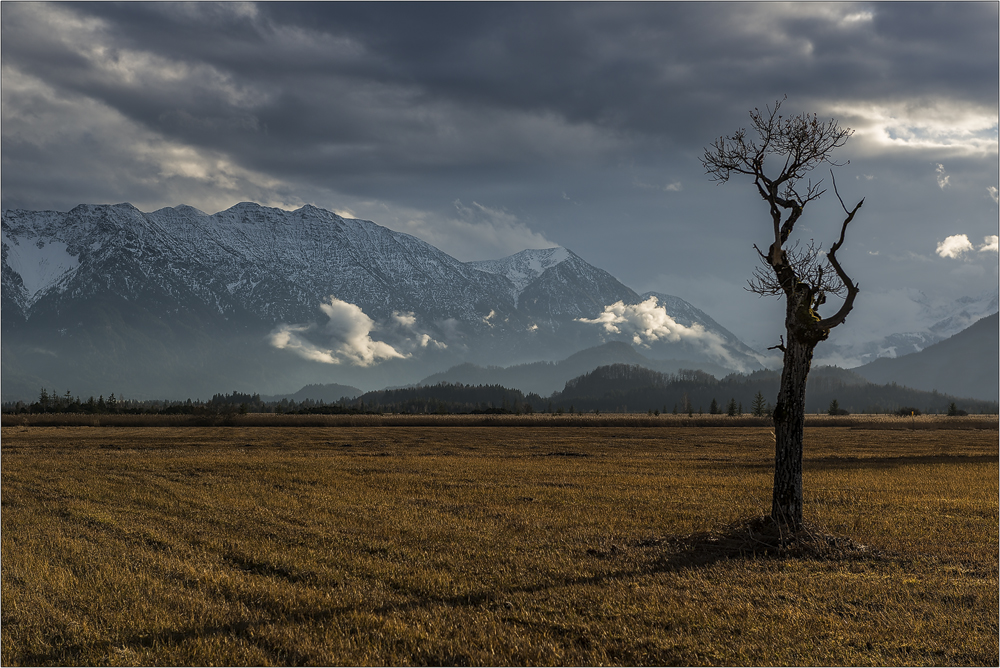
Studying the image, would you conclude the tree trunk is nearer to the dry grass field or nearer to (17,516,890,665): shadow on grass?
(17,516,890,665): shadow on grass

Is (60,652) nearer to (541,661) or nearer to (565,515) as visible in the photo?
(541,661)

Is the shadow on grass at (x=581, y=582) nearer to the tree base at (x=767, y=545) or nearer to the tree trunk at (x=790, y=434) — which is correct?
the tree base at (x=767, y=545)

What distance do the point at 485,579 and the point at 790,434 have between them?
9601 millimetres

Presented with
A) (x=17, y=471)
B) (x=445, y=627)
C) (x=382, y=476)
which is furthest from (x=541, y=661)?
(x=17, y=471)

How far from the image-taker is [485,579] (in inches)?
539

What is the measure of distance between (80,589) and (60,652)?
3253mm

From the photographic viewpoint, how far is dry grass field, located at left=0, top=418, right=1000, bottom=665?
10.1 meters

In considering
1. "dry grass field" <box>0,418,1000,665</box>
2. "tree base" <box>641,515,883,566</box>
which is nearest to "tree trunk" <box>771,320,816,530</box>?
"tree base" <box>641,515,883,566</box>

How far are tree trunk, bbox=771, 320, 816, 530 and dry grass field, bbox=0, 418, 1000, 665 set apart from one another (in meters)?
1.32

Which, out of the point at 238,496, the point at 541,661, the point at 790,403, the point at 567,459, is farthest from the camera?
the point at 567,459

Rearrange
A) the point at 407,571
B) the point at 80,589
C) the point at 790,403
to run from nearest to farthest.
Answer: the point at 80,589 < the point at 407,571 < the point at 790,403

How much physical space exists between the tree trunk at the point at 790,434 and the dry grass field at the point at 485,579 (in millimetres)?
1318

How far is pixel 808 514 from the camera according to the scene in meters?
22.0

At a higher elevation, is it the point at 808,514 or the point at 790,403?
the point at 790,403
